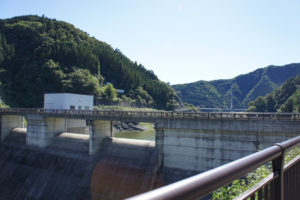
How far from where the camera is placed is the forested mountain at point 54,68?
79688 millimetres

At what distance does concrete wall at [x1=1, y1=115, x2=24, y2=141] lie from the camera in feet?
124

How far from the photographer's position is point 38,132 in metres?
31.7

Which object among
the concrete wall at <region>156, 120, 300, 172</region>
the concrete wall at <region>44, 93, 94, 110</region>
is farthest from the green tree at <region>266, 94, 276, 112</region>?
the concrete wall at <region>156, 120, 300, 172</region>

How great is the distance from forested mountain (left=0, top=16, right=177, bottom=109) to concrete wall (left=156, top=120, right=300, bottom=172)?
67262 mm

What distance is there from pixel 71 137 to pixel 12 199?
10.0 metres

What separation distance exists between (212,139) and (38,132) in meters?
26.4

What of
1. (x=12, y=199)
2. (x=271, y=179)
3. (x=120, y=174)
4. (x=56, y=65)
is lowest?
(x=12, y=199)

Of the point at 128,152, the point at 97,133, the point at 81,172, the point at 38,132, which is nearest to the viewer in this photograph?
the point at 128,152

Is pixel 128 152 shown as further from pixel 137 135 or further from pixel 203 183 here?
pixel 137 135

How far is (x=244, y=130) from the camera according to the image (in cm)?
1725

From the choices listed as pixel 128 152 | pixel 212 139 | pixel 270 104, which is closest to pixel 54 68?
pixel 128 152

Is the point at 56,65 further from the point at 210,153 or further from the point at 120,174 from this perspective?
the point at 210,153

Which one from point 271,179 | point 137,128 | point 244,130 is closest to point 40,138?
point 244,130

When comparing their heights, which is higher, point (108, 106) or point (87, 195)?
point (108, 106)
